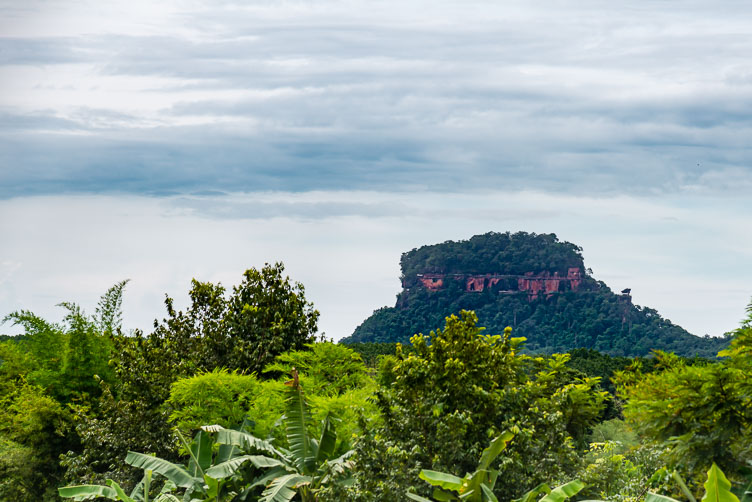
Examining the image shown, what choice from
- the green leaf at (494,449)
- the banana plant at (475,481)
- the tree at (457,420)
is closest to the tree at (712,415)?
the tree at (457,420)

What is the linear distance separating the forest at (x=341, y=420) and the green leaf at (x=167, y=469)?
0.10 ft

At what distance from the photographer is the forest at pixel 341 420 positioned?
17.3 metres

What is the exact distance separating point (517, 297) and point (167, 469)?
111936mm

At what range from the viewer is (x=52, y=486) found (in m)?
32.1

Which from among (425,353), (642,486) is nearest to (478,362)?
(425,353)

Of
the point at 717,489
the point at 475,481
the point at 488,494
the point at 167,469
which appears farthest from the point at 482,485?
the point at 167,469

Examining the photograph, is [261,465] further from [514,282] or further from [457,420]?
[514,282]

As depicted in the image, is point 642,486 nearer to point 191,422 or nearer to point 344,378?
point 344,378

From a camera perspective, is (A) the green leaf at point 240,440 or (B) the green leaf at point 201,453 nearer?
(A) the green leaf at point 240,440

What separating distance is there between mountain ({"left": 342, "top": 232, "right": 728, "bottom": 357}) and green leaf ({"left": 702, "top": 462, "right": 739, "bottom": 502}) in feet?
328

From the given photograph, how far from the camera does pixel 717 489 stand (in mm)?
13281

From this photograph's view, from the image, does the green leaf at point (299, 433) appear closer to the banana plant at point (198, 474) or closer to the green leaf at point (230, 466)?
the green leaf at point (230, 466)

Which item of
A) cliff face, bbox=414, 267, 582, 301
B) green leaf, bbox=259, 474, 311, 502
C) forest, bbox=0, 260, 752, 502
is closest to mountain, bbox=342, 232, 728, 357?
cliff face, bbox=414, 267, 582, 301

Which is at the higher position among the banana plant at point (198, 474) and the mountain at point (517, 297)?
the mountain at point (517, 297)
